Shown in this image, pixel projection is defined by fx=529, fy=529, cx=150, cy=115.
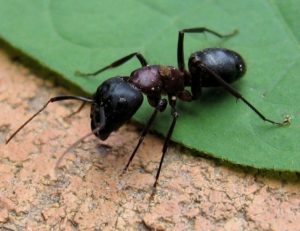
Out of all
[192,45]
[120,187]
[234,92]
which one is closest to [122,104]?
[120,187]

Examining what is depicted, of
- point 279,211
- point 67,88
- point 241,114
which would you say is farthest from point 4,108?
point 279,211

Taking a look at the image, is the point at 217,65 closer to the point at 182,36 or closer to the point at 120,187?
the point at 182,36

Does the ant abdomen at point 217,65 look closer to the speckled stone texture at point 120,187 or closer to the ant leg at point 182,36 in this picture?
the ant leg at point 182,36

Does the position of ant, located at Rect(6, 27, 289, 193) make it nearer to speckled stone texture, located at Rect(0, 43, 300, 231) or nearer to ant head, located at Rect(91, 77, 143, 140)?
ant head, located at Rect(91, 77, 143, 140)

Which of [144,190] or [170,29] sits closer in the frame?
[144,190]

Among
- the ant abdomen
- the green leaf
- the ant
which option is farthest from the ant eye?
the ant abdomen

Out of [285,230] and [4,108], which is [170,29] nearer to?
[4,108]
